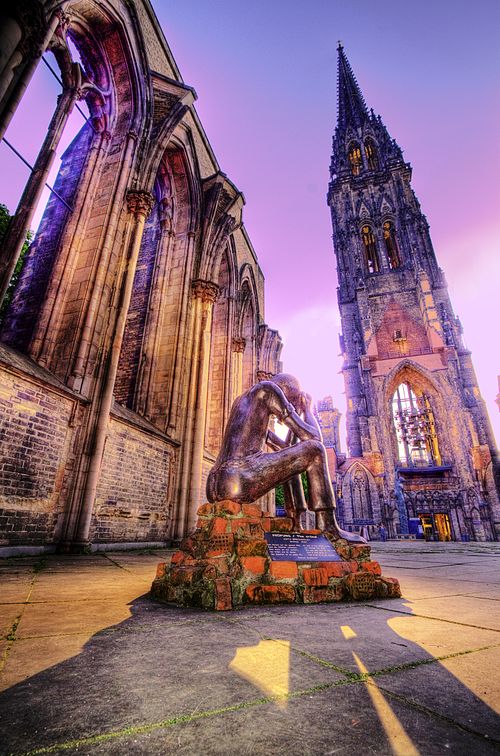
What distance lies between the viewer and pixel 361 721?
92 centimetres

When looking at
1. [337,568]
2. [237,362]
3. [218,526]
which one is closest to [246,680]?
[218,526]


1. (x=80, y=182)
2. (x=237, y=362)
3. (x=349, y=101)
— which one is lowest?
(x=237, y=362)

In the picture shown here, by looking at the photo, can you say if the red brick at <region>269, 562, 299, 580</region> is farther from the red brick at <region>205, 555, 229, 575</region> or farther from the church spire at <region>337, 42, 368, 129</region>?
the church spire at <region>337, 42, 368, 129</region>

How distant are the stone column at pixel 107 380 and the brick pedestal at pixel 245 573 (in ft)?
12.5

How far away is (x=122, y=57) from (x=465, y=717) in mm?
12999

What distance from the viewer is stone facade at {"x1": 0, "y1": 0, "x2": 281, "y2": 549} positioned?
535 centimetres

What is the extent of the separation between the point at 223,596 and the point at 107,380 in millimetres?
5363

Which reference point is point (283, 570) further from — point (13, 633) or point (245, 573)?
point (13, 633)

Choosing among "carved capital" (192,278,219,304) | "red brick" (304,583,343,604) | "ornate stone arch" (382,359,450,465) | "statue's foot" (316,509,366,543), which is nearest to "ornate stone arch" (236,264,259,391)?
"carved capital" (192,278,219,304)

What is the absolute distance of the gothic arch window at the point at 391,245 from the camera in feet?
117

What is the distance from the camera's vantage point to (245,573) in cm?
257

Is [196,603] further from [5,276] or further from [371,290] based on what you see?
[371,290]

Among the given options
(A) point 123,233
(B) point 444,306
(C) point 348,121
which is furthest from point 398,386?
(C) point 348,121

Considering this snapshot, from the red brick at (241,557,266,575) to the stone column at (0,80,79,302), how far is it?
212 inches
